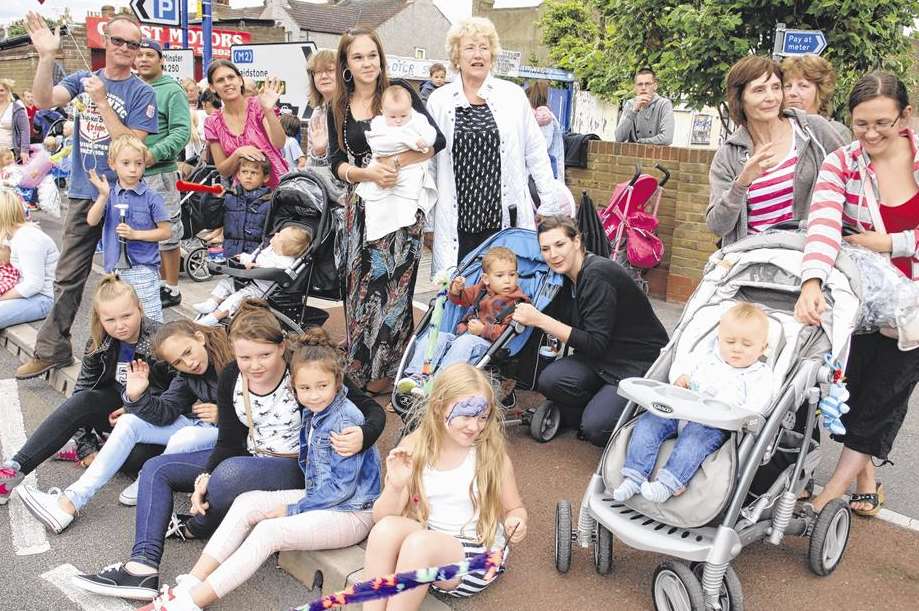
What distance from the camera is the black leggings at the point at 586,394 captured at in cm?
438

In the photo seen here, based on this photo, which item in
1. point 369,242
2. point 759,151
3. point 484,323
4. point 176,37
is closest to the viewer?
point 759,151

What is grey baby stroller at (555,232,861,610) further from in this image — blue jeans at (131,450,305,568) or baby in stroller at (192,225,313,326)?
baby in stroller at (192,225,313,326)

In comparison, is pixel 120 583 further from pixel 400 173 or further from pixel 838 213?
pixel 838 213

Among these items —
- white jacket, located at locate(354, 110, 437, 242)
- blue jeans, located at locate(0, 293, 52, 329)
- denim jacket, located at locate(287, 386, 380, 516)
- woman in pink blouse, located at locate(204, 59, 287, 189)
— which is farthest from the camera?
woman in pink blouse, located at locate(204, 59, 287, 189)

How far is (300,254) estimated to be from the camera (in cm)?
565

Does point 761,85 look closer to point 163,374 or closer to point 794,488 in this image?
point 794,488

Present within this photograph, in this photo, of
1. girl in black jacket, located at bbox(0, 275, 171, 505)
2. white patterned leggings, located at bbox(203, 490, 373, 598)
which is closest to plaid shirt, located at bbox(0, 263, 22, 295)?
girl in black jacket, located at bbox(0, 275, 171, 505)

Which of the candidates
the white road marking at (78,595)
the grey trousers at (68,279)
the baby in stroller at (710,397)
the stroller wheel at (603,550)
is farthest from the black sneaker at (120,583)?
the grey trousers at (68,279)

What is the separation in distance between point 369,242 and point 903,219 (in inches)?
113

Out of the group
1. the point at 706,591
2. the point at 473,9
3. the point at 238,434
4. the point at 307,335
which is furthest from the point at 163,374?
the point at 473,9

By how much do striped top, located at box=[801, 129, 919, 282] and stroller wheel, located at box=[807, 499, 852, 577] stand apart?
0.95 metres

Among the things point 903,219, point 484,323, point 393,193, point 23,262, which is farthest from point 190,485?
point 23,262

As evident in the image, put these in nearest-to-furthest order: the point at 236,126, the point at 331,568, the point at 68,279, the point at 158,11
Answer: the point at 331,568
the point at 68,279
the point at 236,126
the point at 158,11

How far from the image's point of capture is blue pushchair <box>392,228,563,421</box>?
457 cm
